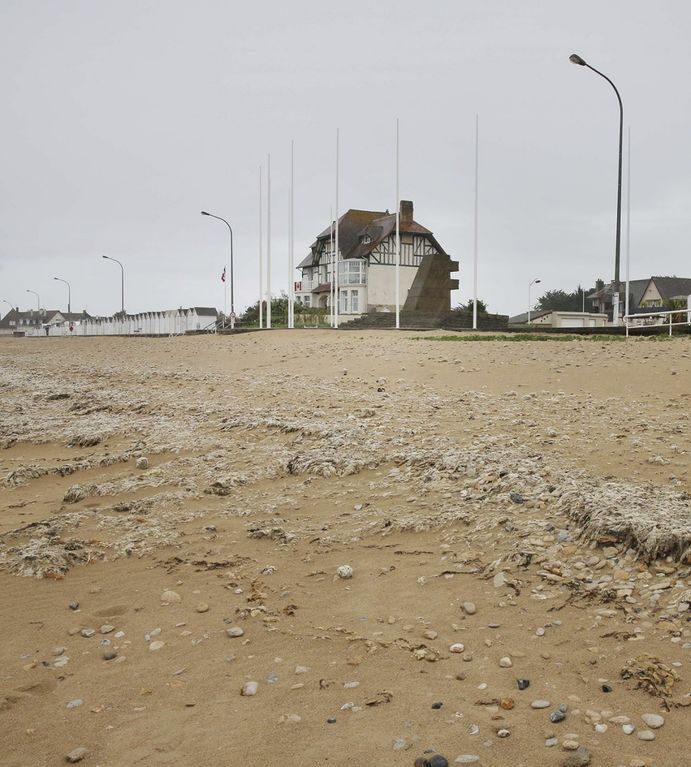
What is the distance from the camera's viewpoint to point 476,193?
39906mm

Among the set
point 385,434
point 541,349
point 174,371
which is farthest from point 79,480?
point 541,349

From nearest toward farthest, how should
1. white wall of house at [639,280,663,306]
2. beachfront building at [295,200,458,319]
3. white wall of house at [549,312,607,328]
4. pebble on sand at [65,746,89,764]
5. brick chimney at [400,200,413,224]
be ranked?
pebble on sand at [65,746,89,764] < beachfront building at [295,200,458,319] < brick chimney at [400,200,413,224] < white wall of house at [549,312,607,328] < white wall of house at [639,280,663,306]

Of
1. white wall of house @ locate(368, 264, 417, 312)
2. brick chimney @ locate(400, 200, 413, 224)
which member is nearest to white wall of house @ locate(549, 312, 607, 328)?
white wall of house @ locate(368, 264, 417, 312)

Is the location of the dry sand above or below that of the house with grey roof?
below

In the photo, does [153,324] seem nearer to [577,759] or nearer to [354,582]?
[354,582]

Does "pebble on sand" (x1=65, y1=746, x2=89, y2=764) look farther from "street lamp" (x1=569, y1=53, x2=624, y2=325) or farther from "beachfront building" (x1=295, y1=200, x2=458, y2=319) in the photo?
"beachfront building" (x1=295, y1=200, x2=458, y2=319)

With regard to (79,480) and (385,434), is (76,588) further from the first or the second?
(385,434)

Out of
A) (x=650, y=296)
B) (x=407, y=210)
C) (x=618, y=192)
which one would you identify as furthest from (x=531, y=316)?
(x=618, y=192)

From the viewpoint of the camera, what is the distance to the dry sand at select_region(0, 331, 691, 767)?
147 inches

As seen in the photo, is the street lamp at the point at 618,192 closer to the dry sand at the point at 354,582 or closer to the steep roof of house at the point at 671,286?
the dry sand at the point at 354,582

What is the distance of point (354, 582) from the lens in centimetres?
570

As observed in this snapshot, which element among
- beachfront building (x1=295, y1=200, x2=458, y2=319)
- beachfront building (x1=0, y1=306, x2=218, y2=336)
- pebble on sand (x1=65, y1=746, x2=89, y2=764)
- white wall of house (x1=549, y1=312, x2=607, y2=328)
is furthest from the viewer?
white wall of house (x1=549, y1=312, x2=607, y2=328)

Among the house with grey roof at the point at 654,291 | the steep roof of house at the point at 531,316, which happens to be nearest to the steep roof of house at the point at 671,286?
the house with grey roof at the point at 654,291

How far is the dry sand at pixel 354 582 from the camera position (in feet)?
12.2
